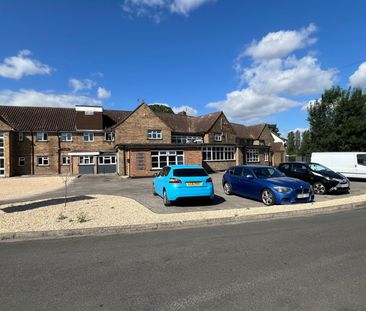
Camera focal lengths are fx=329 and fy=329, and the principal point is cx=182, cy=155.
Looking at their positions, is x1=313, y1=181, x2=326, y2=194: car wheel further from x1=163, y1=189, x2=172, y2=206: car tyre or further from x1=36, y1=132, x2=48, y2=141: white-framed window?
x1=36, y1=132, x2=48, y2=141: white-framed window

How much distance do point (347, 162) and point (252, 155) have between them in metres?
21.7

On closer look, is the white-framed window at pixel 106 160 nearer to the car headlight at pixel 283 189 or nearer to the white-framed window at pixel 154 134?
the white-framed window at pixel 154 134

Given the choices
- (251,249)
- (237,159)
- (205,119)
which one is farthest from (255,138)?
(251,249)

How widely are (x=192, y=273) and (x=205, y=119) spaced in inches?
1754

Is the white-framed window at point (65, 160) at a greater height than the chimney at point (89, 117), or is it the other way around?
the chimney at point (89, 117)

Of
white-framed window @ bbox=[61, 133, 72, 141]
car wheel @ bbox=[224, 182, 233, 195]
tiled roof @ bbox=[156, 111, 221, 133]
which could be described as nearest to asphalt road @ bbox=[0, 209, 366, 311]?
car wheel @ bbox=[224, 182, 233, 195]

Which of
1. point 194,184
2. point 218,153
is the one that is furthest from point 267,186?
point 218,153

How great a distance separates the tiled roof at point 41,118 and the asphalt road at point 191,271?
37977 mm

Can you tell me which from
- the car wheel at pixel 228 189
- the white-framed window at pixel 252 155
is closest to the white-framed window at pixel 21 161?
the white-framed window at pixel 252 155

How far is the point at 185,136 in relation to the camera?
45281mm

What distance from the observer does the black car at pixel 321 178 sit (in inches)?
637

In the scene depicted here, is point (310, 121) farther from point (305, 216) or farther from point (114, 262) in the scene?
point (114, 262)

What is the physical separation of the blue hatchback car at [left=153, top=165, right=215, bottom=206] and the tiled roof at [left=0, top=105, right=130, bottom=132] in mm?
33539

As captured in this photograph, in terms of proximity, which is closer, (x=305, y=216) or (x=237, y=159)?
(x=305, y=216)
